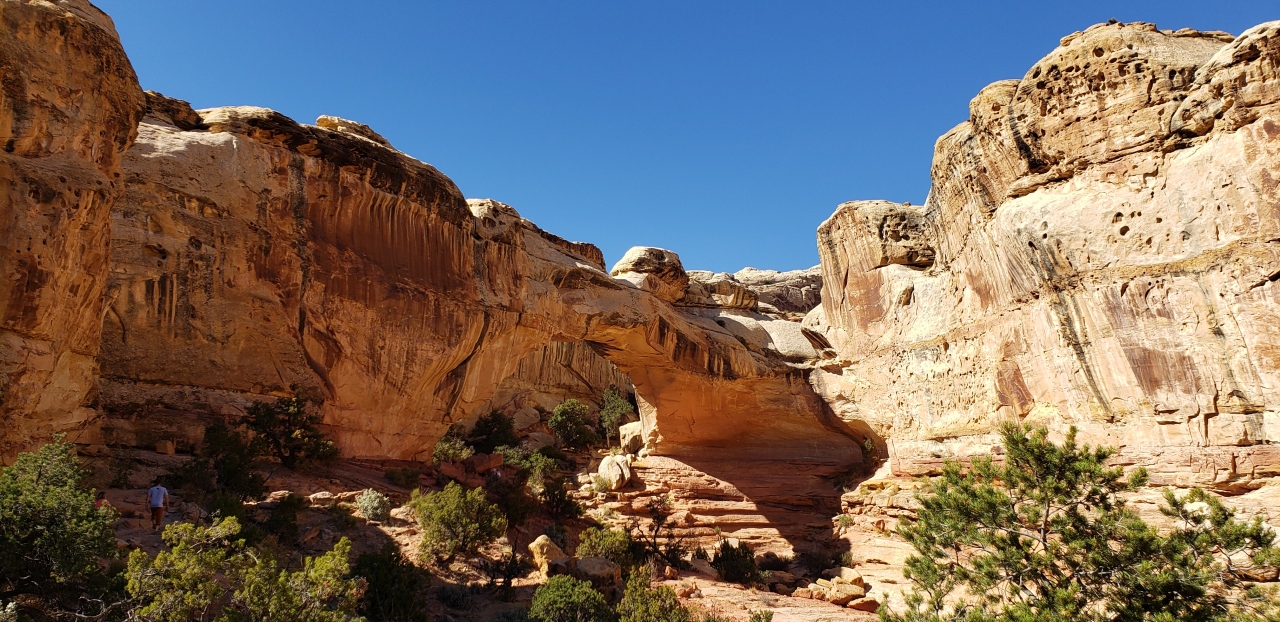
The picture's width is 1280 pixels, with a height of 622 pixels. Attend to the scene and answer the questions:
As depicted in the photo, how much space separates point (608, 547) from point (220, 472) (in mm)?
9826

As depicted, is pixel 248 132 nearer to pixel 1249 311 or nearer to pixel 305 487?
pixel 305 487

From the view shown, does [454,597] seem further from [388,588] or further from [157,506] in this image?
[157,506]

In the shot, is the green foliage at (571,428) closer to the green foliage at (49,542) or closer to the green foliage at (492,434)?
the green foliage at (492,434)

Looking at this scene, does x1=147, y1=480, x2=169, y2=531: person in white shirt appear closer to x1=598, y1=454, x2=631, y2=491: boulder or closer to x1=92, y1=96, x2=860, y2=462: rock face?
x1=92, y1=96, x2=860, y2=462: rock face

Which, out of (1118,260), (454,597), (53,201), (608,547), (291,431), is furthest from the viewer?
(608,547)

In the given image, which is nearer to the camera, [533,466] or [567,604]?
[567,604]

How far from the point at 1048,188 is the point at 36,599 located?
1993cm

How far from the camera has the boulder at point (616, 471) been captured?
2552 cm

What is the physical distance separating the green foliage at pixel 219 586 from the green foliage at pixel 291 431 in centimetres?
756

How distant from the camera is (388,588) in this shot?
12.3 metres

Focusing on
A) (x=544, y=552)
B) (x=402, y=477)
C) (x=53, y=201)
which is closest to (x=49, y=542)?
(x=53, y=201)

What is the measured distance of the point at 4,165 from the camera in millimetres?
9586

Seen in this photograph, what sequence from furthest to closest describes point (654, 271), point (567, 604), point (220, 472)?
point (654, 271), point (567, 604), point (220, 472)

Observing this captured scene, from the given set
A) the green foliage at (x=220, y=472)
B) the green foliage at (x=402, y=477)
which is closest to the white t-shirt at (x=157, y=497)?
the green foliage at (x=220, y=472)
